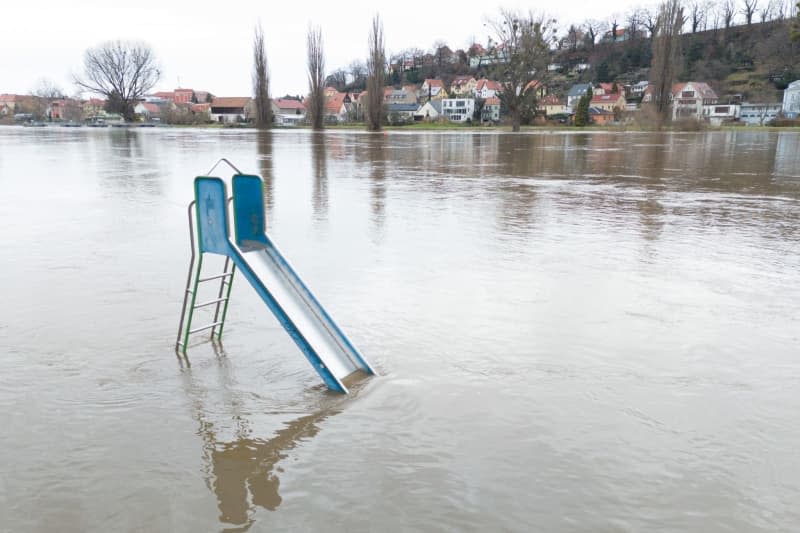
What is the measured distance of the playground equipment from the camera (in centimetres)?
353

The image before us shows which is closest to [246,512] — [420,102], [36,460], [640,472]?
[36,460]

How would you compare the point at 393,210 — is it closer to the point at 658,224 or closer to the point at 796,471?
the point at 658,224

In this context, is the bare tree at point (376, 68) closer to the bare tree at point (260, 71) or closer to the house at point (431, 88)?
the bare tree at point (260, 71)

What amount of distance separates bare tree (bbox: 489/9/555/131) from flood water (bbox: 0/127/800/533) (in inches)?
1899

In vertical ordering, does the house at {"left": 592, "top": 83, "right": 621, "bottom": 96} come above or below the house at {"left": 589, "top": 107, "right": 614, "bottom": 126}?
above

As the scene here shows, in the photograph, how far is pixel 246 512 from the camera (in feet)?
8.01

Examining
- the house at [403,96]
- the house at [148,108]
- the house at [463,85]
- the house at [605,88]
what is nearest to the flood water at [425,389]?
the house at [605,88]

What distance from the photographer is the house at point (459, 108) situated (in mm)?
118375

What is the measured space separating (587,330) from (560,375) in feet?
2.92

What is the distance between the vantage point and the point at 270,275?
3990mm

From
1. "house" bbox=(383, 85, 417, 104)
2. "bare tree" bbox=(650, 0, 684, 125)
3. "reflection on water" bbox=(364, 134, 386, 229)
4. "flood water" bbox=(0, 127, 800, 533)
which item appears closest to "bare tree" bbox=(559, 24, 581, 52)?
"house" bbox=(383, 85, 417, 104)

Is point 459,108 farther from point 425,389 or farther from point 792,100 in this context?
point 425,389

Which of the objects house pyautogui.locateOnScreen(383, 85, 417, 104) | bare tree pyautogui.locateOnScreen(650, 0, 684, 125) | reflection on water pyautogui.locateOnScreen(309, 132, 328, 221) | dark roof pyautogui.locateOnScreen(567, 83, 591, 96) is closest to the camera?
reflection on water pyautogui.locateOnScreen(309, 132, 328, 221)

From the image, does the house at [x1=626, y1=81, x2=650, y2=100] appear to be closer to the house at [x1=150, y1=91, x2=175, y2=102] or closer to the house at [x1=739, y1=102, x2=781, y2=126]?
the house at [x1=739, y1=102, x2=781, y2=126]
